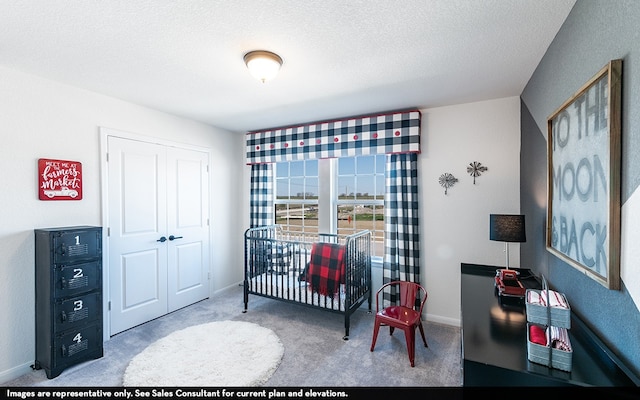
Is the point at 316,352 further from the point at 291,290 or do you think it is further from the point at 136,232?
the point at 136,232

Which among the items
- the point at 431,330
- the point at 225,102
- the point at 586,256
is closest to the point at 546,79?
the point at 586,256

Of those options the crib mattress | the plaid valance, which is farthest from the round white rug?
the plaid valance

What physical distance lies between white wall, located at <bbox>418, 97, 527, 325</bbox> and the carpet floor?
543mm

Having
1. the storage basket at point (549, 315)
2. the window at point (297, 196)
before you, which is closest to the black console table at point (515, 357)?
the storage basket at point (549, 315)

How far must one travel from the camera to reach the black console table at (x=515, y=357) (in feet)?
3.27

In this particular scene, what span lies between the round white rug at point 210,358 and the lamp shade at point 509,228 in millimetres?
2095

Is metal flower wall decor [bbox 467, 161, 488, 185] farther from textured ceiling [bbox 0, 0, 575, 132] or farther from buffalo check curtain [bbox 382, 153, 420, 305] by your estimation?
textured ceiling [bbox 0, 0, 575, 132]

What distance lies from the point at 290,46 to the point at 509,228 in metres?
2.15

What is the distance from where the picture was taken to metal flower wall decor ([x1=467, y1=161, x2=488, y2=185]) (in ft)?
9.57

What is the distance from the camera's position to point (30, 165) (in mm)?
2299

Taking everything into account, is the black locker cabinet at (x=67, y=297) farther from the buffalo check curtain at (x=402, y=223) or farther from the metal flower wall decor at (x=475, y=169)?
the metal flower wall decor at (x=475, y=169)

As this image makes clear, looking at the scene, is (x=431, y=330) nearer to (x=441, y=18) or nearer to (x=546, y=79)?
(x=546, y=79)

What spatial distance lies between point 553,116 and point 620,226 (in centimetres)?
90

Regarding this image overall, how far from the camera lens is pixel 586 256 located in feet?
4.15
